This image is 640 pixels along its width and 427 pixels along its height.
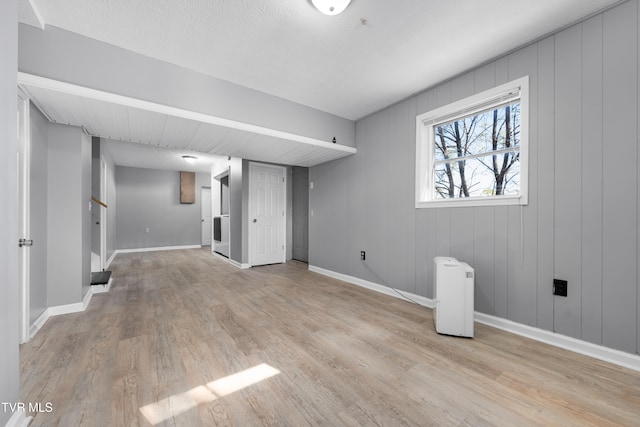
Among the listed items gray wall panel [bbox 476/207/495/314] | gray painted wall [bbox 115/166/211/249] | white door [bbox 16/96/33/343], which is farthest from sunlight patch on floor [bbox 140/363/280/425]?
gray painted wall [bbox 115/166/211/249]

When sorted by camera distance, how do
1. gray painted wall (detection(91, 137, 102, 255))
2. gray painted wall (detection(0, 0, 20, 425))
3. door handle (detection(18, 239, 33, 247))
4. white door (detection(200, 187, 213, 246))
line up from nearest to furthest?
gray painted wall (detection(0, 0, 20, 425)) < door handle (detection(18, 239, 33, 247)) < gray painted wall (detection(91, 137, 102, 255)) < white door (detection(200, 187, 213, 246))

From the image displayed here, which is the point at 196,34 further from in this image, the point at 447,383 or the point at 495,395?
the point at 495,395

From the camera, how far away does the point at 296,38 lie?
2.13m

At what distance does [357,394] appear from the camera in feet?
4.86

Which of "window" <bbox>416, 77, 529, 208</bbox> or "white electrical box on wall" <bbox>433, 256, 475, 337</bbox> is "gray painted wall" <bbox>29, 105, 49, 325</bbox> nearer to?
"white electrical box on wall" <bbox>433, 256, 475, 337</bbox>

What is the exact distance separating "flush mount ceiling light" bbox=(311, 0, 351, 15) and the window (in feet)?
5.43

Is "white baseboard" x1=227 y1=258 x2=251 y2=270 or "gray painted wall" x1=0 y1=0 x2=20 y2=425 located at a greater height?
"gray painted wall" x1=0 y1=0 x2=20 y2=425

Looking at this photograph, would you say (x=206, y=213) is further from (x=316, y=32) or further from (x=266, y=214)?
(x=316, y=32)

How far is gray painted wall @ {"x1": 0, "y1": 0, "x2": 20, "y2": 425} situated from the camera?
1.08 m

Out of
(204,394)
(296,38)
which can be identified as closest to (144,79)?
(296,38)

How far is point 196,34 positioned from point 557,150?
3164mm

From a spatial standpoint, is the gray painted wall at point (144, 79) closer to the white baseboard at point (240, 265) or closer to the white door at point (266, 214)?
the white door at point (266, 214)

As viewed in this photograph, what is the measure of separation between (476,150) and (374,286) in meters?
2.17

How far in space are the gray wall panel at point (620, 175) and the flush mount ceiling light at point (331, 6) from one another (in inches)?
77.3
